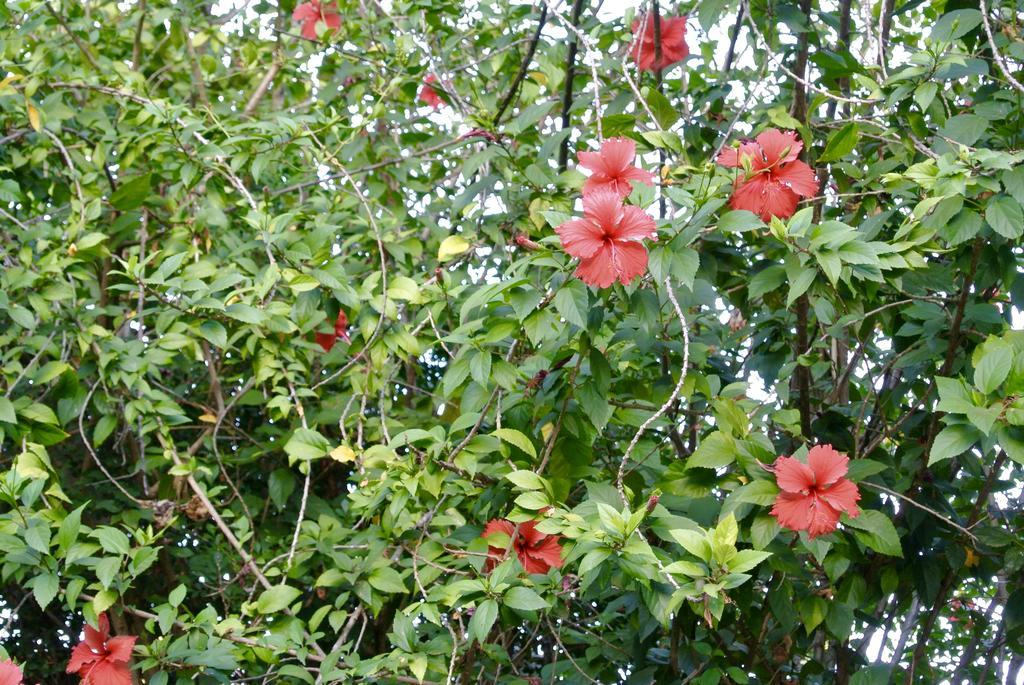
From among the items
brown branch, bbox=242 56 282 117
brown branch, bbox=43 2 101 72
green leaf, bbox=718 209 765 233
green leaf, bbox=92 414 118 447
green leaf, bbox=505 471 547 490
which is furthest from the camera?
brown branch, bbox=242 56 282 117

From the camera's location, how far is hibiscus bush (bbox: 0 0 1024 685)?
1956 millimetres

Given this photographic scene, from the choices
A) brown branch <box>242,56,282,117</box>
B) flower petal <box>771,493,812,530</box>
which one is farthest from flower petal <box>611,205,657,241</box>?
brown branch <box>242,56,282,117</box>

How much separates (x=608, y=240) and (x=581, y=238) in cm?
4

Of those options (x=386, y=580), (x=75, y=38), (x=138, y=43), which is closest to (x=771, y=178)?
(x=386, y=580)

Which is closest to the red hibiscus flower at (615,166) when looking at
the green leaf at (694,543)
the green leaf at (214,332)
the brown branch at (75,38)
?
the green leaf at (694,543)

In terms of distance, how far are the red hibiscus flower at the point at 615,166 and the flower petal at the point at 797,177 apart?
27 centimetres

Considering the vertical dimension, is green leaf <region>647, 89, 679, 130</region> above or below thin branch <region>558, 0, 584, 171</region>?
below

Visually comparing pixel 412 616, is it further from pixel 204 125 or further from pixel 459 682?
pixel 204 125

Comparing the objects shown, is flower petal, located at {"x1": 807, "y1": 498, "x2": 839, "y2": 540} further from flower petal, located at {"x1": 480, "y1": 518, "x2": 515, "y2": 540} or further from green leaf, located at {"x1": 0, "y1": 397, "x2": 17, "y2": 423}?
green leaf, located at {"x1": 0, "y1": 397, "x2": 17, "y2": 423}

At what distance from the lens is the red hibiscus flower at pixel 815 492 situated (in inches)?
75.0

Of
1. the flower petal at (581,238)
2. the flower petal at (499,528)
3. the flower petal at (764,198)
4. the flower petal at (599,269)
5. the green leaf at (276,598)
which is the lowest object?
the green leaf at (276,598)

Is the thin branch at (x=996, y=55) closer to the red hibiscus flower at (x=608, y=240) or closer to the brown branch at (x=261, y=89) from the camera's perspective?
the red hibiscus flower at (x=608, y=240)

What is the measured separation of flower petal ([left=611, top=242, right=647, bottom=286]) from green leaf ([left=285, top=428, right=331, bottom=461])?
1024mm

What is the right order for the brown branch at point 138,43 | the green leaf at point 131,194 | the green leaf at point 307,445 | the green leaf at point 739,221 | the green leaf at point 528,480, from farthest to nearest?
the brown branch at point 138,43 < the green leaf at point 131,194 < the green leaf at point 307,445 < the green leaf at point 528,480 < the green leaf at point 739,221
